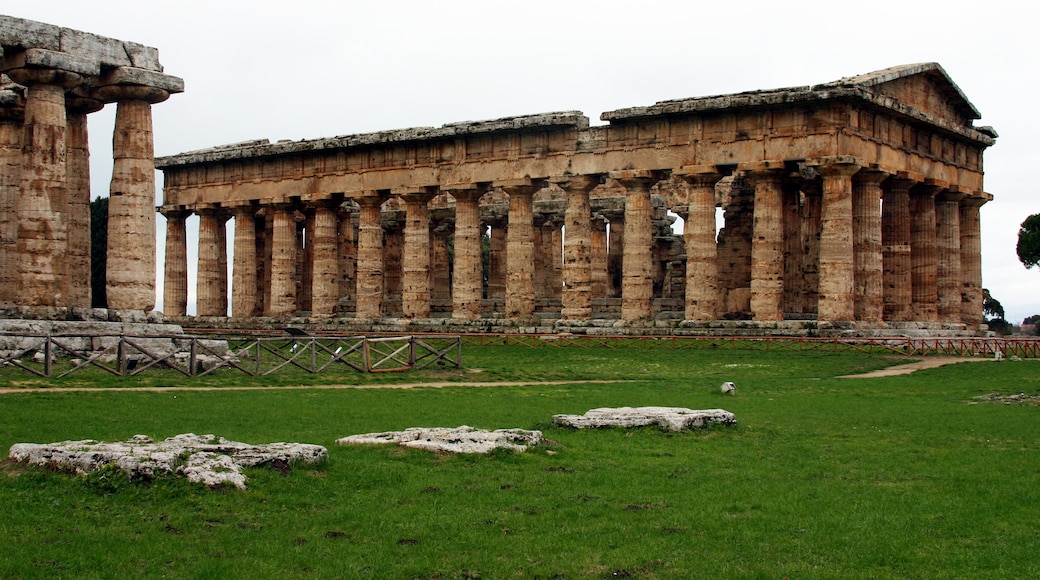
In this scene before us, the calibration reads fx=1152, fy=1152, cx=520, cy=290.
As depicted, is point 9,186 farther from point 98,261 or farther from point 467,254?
point 98,261

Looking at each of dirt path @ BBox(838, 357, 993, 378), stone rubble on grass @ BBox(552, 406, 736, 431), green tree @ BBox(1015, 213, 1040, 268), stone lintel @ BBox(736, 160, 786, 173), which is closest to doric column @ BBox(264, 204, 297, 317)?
stone lintel @ BBox(736, 160, 786, 173)

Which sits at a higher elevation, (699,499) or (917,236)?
(917,236)

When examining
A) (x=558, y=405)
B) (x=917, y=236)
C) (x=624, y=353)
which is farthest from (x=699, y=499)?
(x=917, y=236)

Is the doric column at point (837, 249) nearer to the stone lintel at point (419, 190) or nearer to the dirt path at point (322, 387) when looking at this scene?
the dirt path at point (322, 387)

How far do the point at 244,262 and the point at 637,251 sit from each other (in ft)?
75.6

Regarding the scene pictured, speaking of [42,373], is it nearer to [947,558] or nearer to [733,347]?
[947,558]

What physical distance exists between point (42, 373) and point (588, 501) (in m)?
17.3

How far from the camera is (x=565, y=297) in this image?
2005 inches

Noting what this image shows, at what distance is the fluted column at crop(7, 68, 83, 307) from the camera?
108 ft

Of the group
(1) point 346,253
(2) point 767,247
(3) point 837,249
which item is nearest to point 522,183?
(2) point 767,247

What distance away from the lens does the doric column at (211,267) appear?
206 feet

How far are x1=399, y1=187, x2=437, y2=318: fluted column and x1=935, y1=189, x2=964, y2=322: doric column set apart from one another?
77.2 feet

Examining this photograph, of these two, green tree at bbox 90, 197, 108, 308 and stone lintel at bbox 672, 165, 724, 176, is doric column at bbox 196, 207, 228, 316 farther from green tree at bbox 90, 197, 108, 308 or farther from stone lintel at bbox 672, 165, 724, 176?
stone lintel at bbox 672, 165, 724, 176

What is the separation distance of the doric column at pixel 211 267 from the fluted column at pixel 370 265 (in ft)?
33.1
